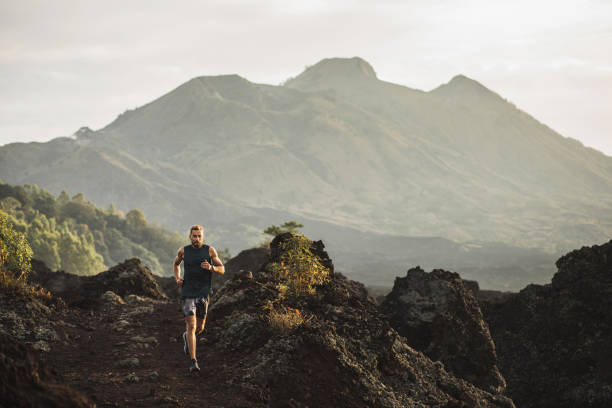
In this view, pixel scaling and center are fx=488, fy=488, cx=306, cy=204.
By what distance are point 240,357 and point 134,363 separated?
5.23 feet

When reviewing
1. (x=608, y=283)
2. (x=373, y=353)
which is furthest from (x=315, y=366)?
(x=608, y=283)

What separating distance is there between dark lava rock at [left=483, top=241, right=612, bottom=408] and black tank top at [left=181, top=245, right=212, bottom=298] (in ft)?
28.7

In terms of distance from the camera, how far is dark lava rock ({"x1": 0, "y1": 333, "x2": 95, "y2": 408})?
427 cm

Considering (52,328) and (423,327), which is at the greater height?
(52,328)

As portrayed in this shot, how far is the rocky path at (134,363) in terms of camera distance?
595 cm

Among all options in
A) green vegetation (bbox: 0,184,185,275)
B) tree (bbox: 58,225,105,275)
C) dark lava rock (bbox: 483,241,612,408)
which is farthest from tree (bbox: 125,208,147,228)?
dark lava rock (bbox: 483,241,612,408)

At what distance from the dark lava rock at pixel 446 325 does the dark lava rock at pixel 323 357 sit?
2.26m

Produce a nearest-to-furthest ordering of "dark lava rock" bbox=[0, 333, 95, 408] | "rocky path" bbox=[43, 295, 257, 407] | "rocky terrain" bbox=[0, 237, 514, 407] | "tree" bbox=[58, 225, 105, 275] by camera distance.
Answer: "dark lava rock" bbox=[0, 333, 95, 408] < "rocky path" bbox=[43, 295, 257, 407] < "rocky terrain" bbox=[0, 237, 514, 407] < "tree" bbox=[58, 225, 105, 275]

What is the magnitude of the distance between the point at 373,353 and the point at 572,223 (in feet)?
644

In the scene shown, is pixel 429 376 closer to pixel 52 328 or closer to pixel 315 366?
pixel 315 366

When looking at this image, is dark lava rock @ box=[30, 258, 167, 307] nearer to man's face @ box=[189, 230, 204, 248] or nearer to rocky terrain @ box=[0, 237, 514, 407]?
rocky terrain @ box=[0, 237, 514, 407]

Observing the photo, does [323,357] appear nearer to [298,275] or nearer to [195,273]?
[195,273]

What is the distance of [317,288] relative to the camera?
9.94 m

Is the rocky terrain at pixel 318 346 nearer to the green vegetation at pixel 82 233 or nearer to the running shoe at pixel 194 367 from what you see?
the running shoe at pixel 194 367
